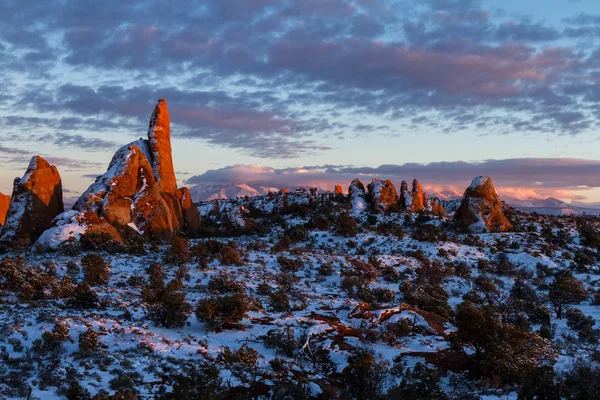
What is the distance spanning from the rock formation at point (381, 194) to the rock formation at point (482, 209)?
34.6 ft

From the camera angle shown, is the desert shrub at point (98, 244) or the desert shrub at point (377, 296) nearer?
the desert shrub at point (377, 296)

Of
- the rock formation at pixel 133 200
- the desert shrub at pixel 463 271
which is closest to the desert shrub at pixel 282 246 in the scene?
the rock formation at pixel 133 200

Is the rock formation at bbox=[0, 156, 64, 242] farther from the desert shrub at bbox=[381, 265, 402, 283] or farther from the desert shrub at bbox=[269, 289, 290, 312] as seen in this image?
the desert shrub at bbox=[381, 265, 402, 283]

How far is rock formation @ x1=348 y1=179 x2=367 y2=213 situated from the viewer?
52.2 m

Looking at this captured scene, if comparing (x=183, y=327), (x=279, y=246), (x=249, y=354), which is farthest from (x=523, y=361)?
(x=279, y=246)

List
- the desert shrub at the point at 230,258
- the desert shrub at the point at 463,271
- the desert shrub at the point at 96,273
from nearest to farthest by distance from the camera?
the desert shrub at the point at 96,273 → the desert shrub at the point at 230,258 → the desert shrub at the point at 463,271

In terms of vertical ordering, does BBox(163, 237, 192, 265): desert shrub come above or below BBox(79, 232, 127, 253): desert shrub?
below

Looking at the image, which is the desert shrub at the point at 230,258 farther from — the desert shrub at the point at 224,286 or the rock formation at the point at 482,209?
the rock formation at the point at 482,209

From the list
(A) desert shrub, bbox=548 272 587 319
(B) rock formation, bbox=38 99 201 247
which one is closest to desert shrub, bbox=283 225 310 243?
(B) rock formation, bbox=38 99 201 247

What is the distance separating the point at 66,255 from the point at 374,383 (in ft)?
69.9

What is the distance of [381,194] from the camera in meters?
53.8

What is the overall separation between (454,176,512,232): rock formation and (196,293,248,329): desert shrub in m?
31.6

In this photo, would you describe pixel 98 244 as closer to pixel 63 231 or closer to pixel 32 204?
pixel 63 231

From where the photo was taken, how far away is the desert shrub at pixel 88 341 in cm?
1191
